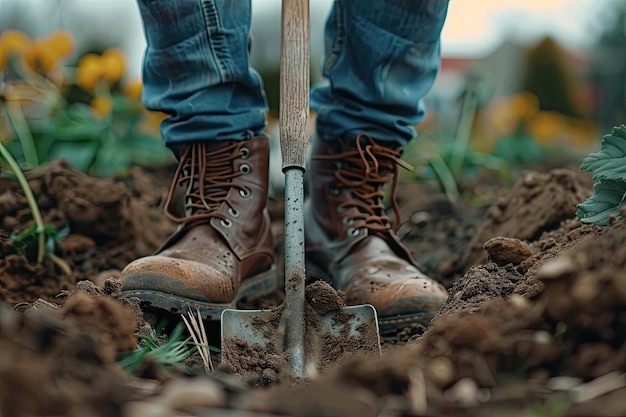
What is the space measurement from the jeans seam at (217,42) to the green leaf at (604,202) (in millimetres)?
915

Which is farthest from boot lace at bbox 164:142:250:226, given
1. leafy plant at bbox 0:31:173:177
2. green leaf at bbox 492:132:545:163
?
green leaf at bbox 492:132:545:163

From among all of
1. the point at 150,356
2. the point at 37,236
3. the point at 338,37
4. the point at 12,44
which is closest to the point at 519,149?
the point at 12,44

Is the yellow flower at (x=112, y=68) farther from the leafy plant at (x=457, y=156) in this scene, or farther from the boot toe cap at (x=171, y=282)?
the boot toe cap at (x=171, y=282)

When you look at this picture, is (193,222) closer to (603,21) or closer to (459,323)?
(459,323)

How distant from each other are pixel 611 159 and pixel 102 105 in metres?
2.89

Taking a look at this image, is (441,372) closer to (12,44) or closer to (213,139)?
(213,139)

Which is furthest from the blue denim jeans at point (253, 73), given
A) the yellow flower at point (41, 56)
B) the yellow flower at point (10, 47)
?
the yellow flower at point (41, 56)

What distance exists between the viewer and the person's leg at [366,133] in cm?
202

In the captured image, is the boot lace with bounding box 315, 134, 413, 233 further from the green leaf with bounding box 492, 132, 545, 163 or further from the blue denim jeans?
the green leaf with bounding box 492, 132, 545, 163

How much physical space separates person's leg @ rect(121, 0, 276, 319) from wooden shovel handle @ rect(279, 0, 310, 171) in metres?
0.29

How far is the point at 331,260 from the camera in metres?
2.13

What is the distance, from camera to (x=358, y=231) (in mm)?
2105

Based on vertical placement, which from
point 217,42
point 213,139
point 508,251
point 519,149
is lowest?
point 519,149

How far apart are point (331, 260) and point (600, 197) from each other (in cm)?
81
